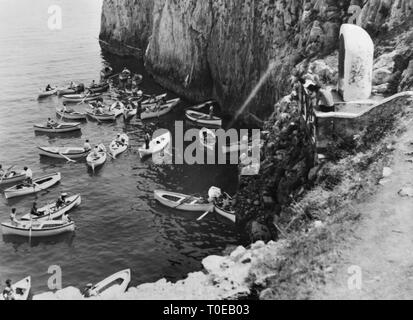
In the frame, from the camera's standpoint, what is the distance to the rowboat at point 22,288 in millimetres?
29641

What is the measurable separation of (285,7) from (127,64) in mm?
45728

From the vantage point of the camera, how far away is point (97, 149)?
5047 cm

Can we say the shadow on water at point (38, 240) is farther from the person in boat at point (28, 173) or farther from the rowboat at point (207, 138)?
the rowboat at point (207, 138)

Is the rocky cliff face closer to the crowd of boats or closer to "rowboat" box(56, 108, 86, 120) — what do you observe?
the crowd of boats

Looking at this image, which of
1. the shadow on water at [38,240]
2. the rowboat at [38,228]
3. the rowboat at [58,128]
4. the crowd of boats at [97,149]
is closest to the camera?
the shadow on water at [38,240]

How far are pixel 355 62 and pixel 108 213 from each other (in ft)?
78.5

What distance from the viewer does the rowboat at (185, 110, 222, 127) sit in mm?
57094

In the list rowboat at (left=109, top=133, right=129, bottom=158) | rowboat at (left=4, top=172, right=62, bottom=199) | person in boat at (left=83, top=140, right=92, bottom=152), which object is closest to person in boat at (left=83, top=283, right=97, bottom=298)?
rowboat at (left=4, top=172, right=62, bottom=199)

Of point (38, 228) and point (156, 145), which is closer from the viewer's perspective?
point (38, 228)

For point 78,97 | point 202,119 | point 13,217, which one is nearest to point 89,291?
point 13,217

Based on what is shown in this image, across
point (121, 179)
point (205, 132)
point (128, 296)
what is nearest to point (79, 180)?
point (121, 179)

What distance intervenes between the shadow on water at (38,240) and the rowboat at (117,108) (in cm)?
2763

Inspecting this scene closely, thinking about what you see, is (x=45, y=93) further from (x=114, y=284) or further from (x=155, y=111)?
(x=114, y=284)

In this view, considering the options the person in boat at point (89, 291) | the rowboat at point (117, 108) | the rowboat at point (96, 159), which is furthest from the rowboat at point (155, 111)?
the person in boat at point (89, 291)
